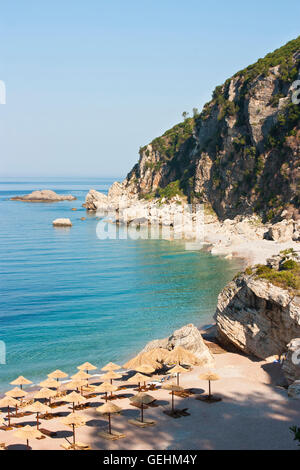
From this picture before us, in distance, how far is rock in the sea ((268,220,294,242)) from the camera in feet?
234

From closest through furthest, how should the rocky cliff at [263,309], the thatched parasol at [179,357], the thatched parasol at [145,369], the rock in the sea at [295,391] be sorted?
the rock in the sea at [295,391], the thatched parasol at [145,369], the thatched parasol at [179,357], the rocky cliff at [263,309]

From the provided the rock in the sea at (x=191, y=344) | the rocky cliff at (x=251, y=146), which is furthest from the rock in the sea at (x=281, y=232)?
the rock in the sea at (x=191, y=344)

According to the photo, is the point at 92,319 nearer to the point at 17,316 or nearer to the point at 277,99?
the point at 17,316

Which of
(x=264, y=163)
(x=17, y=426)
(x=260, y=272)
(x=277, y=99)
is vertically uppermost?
(x=277, y=99)

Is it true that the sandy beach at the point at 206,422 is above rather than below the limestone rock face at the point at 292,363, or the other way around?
below

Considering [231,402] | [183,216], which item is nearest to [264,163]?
[183,216]

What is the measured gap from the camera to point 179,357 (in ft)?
88.4

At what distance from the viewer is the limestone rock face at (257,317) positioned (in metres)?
27.2

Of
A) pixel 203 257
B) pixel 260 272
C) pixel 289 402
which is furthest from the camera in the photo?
pixel 203 257

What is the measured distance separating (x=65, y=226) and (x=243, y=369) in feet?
275

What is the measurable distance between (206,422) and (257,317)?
956 cm

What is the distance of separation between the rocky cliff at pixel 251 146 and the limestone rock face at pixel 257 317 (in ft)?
161

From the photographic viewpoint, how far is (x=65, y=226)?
10781cm

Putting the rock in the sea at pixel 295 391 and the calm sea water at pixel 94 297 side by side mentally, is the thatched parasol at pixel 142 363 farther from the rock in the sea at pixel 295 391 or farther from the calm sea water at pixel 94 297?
the rock in the sea at pixel 295 391
